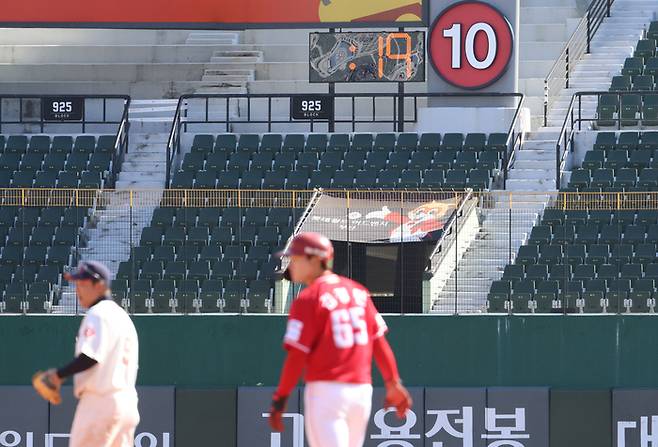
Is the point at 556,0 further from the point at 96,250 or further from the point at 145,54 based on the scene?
the point at 96,250

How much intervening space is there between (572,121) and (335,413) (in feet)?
55.7

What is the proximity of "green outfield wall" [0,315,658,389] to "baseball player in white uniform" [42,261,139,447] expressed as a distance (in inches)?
322

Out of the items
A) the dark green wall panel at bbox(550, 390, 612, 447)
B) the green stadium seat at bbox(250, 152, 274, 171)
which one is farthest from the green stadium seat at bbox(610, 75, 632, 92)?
the dark green wall panel at bbox(550, 390, 612, 447)

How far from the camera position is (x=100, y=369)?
33.3 feet

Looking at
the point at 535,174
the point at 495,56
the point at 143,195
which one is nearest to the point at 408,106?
the point at 495,56

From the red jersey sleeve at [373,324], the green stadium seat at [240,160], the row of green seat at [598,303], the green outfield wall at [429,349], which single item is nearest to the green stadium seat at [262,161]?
the green stadium seat at [240,160]

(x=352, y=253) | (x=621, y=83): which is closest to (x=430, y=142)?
(x=621, y=83)

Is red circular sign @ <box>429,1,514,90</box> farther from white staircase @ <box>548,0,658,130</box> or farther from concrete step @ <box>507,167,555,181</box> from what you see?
concrete step @ <box>507,167,555,181</box>

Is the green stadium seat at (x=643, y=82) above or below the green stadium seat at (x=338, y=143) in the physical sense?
above

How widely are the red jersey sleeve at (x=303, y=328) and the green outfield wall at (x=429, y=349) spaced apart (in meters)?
8.97

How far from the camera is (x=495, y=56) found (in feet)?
89.7

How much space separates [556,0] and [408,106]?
4080 millimetres

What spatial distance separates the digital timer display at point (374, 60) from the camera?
2728 centimetres

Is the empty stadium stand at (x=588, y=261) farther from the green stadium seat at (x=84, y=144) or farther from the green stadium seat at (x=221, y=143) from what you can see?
the green stadium seat at (x=84, y=144)
